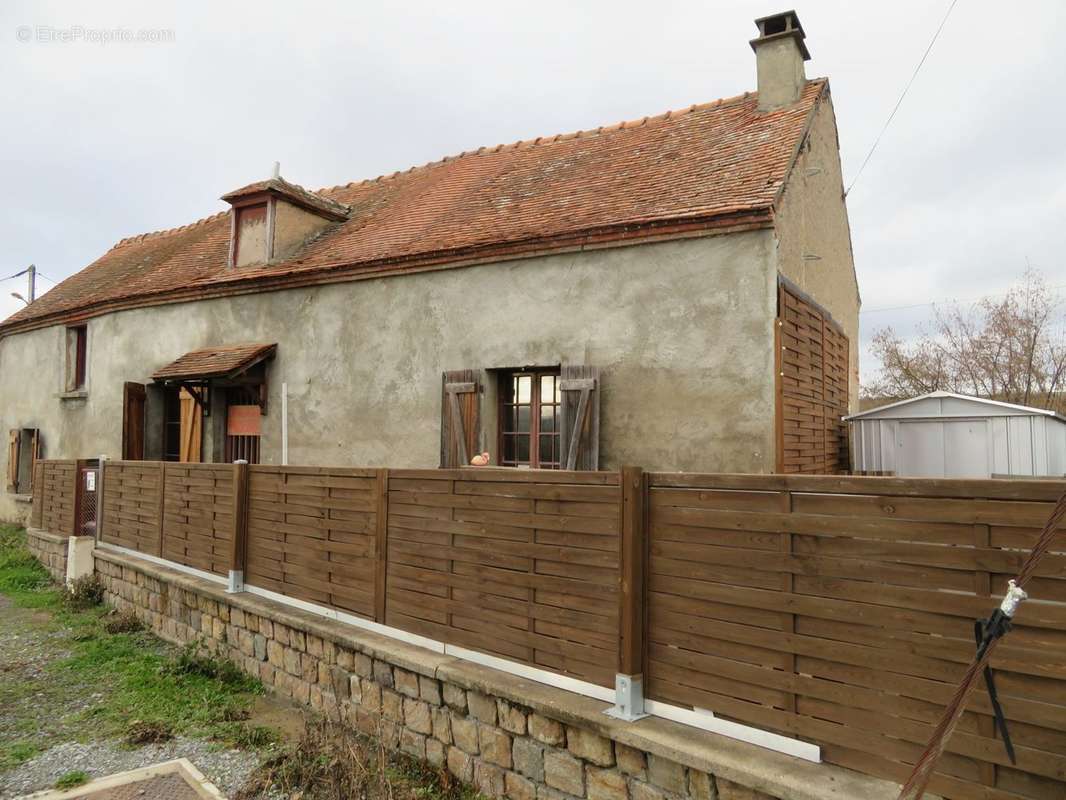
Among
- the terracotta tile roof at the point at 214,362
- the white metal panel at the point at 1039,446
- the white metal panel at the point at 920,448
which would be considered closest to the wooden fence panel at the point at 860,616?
the white metal panel at the point at 920,448

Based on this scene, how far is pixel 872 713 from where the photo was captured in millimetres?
2801

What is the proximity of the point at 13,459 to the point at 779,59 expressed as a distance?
18.2m

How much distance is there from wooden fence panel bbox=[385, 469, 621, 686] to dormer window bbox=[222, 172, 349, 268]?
27.8ft

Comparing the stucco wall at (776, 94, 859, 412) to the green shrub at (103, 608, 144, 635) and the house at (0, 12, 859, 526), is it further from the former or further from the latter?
the green shrub at (103, 608, 144, 635)

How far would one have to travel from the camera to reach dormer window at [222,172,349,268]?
1198 centimetres

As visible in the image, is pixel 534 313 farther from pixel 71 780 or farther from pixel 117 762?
pixel 71 780

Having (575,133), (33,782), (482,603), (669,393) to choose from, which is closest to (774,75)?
(575,133)

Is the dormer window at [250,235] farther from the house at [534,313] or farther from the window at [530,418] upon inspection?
the window at [530,418]

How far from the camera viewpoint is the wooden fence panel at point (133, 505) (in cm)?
824

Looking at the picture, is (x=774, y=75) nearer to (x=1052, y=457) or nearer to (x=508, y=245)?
(x=508, y=245)

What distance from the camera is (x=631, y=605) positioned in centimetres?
356

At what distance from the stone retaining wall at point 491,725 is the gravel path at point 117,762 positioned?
76 cm

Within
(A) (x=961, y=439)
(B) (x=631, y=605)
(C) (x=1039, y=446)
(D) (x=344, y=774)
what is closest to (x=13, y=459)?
(D) (x=344, y=774)

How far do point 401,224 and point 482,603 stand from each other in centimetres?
811
